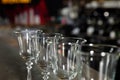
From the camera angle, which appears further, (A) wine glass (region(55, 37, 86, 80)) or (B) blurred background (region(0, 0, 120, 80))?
(B) blurred background (region(0, 0, 120, 80))

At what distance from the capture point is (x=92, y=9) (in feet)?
15.2

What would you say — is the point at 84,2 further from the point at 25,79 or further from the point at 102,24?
the point at 25,79

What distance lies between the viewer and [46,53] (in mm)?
1212

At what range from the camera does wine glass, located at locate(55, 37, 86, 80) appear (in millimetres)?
1070

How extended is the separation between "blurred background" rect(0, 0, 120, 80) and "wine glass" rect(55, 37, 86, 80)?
2.49 meters

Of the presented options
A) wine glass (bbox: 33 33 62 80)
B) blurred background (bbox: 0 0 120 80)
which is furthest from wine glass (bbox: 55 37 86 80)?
blurred background (bbox: 0 0 120 80)

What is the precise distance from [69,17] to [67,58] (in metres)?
4.09

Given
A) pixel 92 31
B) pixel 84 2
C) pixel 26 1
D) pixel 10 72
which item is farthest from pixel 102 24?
pixel 10 72

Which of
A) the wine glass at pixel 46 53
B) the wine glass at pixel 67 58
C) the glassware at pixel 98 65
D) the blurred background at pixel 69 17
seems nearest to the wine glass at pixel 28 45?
the wine glass at pixel 46 53

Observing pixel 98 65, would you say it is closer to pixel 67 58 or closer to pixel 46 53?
pixel 67 58

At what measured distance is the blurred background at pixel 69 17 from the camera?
4254 mm

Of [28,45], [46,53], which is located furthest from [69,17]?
[46,53]

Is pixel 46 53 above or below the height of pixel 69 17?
above

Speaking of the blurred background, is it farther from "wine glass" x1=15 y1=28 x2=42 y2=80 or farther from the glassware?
the glassware
